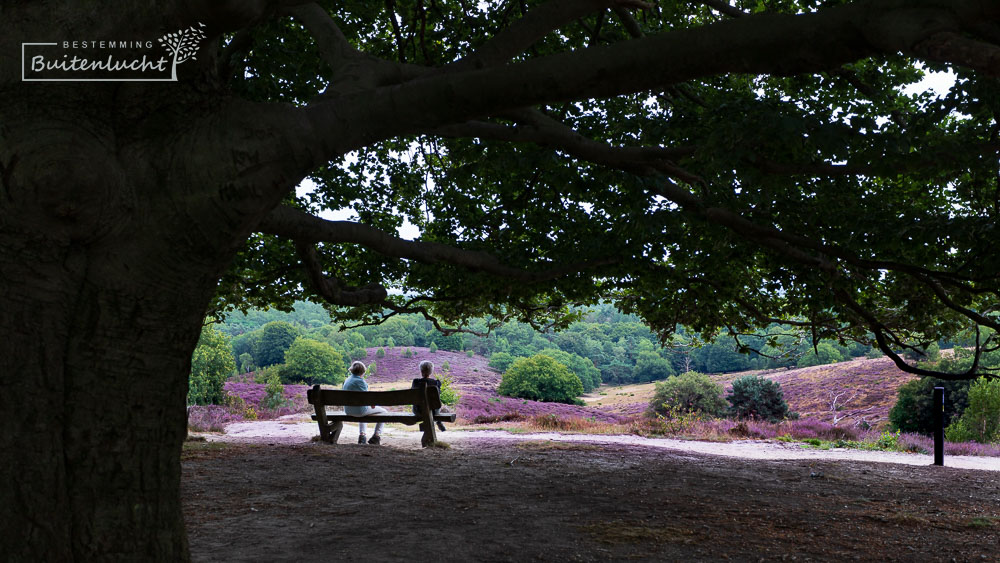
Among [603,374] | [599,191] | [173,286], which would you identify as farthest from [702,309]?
[603,374]

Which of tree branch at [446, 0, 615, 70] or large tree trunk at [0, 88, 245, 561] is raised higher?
tree branch at [446, 0, 615, 70]

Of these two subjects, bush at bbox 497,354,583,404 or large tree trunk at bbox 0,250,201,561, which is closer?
large tree trunk at bbox 0,250,201,561

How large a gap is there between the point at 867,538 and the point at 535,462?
443 cm

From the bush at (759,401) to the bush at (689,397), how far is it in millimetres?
1467

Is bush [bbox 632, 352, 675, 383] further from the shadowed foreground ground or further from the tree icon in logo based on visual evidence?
the tree icon in logo

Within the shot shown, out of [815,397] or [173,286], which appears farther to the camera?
[815,397]

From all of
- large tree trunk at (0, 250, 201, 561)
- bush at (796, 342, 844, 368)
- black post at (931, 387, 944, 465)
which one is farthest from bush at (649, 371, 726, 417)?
bush at (796, 342, 844, 368)

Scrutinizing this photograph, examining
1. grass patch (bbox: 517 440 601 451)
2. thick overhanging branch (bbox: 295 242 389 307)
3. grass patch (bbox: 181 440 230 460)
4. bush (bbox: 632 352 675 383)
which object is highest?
thick overhanging branch (bbox: 295 242 389 307)

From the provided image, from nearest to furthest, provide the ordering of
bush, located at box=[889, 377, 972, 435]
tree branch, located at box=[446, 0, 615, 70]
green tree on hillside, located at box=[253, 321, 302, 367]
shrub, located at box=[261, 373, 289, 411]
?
tree branch, located at box=[446, 0, 615, 70]
bush, located at box=[889, 377, 972, 435]
shrub, located at box=[261, 373, 289, 411]
green tree on hillside, located at box=[253, 321, 302, 367]

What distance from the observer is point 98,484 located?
288cm

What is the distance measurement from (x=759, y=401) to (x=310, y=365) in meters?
27.9

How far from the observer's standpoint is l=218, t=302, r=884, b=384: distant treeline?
5662cm

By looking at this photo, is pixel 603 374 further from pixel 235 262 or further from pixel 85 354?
pixel 85 354

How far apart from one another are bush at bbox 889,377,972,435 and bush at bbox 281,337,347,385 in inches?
1267
